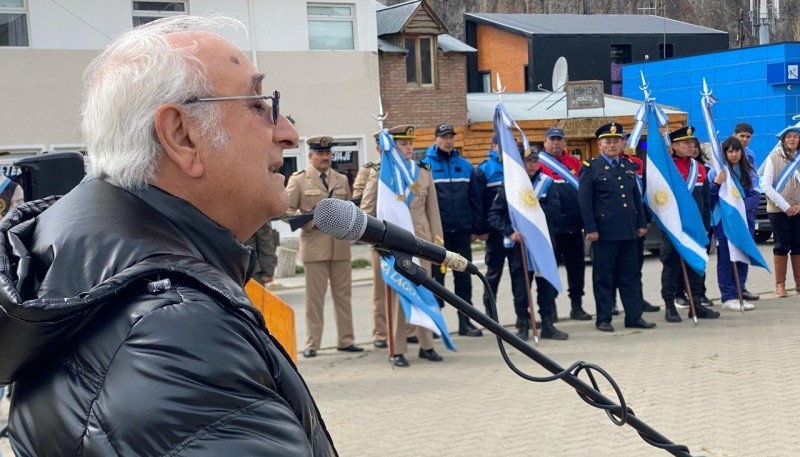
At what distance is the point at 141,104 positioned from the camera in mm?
1620

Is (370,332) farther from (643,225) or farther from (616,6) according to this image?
(616,6)

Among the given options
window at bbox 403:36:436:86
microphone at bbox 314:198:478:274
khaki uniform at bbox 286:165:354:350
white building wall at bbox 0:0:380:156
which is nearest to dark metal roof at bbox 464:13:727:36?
window at bbox 403:36:436:86

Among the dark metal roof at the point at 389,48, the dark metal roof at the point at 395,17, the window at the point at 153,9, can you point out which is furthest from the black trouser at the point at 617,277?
the dark metal roof at the point at 395,17

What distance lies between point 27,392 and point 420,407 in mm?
5960

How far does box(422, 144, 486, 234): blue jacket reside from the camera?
10094mm

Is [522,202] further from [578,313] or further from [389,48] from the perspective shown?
[389,48]

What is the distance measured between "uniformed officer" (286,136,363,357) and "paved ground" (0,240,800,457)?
1.43 feet

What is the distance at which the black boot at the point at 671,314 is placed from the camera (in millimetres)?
10766

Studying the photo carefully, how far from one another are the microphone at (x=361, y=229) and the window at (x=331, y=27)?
70.2 feet

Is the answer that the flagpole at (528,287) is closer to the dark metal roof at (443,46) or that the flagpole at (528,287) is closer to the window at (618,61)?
the dark metal roof at (443,46)

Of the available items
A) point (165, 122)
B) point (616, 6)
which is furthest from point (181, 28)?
point (616, 6)

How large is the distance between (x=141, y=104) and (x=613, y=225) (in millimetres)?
9108

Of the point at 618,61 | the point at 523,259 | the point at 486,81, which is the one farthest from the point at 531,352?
the point at 618,61

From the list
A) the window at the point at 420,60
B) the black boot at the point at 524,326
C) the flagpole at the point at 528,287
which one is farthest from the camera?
the window at the point at 420,60
